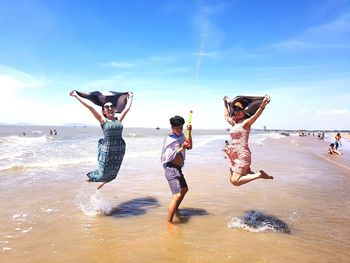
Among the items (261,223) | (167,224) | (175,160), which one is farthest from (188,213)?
(261,223)

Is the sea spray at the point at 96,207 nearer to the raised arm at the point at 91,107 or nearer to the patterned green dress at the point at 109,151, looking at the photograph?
the patterned green dress at the point at 109,151

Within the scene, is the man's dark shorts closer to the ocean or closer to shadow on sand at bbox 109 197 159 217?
the ocean

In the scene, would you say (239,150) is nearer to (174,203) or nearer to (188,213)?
(174,203)

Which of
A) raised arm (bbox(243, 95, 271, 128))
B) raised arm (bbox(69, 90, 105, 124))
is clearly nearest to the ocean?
raised arm (bbox(69, 90, 105, 124))

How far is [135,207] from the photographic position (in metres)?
8.57

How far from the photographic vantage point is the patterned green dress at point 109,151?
7637mm

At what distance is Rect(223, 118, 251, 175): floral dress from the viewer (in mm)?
7056

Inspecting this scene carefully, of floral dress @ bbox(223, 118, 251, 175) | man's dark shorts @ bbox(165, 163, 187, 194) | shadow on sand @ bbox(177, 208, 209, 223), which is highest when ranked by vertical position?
floral dress @ bbox(223, 118, 251, 175)

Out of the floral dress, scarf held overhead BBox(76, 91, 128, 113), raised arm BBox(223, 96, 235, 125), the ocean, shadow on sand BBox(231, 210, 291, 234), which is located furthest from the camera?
scarf held overhead BBox(76, 91, 128, 113)

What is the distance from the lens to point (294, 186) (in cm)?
1188

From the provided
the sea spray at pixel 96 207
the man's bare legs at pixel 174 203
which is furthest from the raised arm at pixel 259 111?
the sea spray at pixel 96 207

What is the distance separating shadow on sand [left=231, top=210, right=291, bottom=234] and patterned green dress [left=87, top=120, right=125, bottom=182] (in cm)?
279

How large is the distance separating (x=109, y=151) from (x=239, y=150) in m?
2.69

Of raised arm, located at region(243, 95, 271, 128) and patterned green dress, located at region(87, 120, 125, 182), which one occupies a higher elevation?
raised arm, located at region(243, 95, 271, 128)
